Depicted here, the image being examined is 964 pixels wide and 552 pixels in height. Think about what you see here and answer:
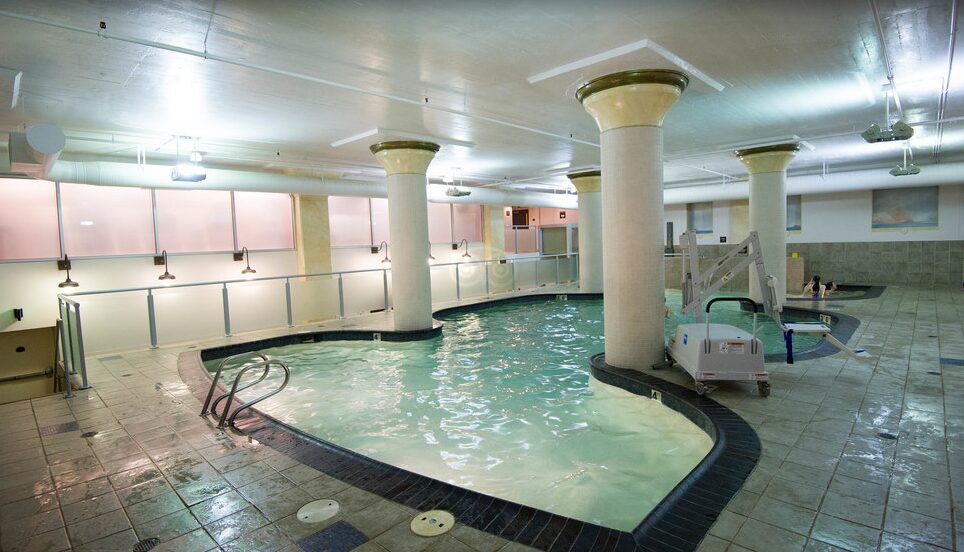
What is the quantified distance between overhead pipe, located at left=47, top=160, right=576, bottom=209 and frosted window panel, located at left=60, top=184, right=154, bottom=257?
2433 millimetres

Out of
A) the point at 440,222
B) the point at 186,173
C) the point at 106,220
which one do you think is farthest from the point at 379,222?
the point at 186,173

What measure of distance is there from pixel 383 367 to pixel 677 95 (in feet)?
17.1

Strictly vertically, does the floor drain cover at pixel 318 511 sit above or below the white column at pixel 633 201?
below

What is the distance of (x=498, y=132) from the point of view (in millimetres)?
8266

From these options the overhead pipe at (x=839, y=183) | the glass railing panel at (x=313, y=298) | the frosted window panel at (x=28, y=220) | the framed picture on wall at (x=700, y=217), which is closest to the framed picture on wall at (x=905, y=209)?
the overhead pipe at (x=839, y=183)

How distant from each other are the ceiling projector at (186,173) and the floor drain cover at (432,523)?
7020 mm

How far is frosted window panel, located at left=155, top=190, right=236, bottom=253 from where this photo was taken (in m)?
10.8

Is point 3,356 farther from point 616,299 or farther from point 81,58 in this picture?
point 616,299

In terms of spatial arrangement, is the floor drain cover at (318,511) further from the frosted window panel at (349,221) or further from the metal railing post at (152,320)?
the frosted window panel at (349,221)

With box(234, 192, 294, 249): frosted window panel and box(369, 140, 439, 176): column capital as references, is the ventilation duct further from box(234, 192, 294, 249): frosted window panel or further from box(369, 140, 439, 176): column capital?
box(234, 192, 294, 249): frosted window panel

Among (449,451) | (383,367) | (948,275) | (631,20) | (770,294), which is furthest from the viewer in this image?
(948,275)

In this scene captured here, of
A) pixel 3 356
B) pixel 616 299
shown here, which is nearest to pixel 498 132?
pixel 616 299

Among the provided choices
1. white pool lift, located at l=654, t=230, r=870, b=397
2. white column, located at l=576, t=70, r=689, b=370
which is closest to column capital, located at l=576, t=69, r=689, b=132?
white column, located at l=576, t=70, r=689, b=370

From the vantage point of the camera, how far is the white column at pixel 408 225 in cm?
872
